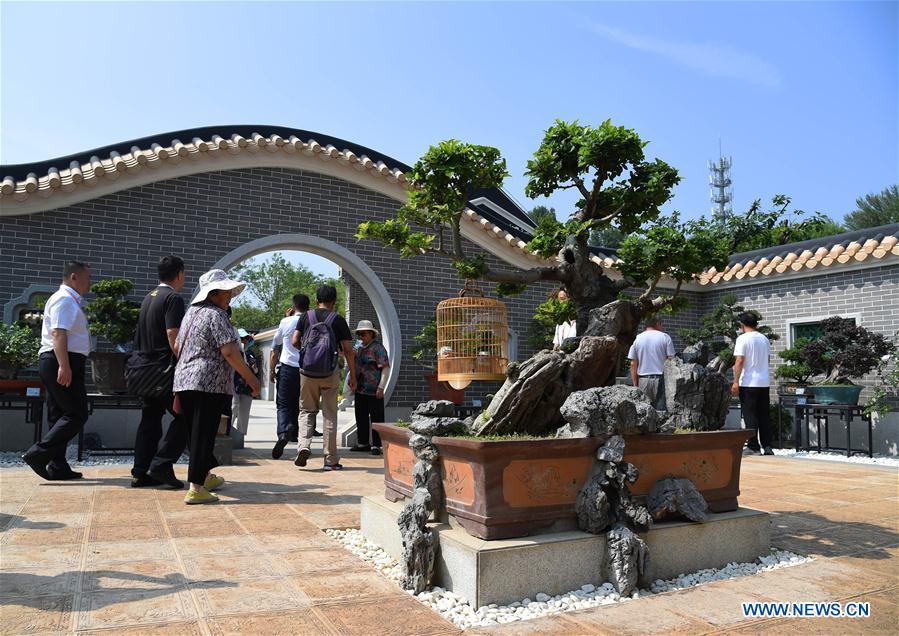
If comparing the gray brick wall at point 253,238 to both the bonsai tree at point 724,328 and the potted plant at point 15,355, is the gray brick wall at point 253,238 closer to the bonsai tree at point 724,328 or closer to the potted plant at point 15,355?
the bonsai tree at point 724,328

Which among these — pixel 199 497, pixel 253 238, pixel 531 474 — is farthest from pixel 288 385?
pixel 531 474

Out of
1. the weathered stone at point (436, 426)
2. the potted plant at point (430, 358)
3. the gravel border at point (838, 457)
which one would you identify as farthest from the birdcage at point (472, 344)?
the gravel border at point (838, 457)

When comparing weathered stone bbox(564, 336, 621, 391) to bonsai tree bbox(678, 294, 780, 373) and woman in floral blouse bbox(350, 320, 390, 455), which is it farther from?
bonsai tree bbox(678, 294, 780, 373)

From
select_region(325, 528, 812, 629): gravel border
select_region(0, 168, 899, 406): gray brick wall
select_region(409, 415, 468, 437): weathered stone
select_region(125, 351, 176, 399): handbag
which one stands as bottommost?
select_region(325, 528, 812, 629): gravel border

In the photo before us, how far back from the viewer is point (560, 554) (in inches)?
106

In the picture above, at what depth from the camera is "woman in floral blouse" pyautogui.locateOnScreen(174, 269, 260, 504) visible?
4.24 m

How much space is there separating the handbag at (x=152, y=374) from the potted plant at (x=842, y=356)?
7.58 meters

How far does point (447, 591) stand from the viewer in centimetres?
271

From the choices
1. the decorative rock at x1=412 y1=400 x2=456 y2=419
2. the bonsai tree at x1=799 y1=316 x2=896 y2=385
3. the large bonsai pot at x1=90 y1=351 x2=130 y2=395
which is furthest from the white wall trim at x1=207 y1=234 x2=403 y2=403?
the decorative rock at x1=412 y1=400 x2=456 y2=419

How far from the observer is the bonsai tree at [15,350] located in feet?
20.5

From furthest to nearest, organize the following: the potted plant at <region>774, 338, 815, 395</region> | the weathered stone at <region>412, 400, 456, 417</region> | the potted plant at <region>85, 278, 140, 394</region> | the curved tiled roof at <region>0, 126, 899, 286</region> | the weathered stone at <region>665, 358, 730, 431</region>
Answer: the potted plant at <region>774, 338, 815, 395</region> < the curved tiled roof at <region>0, 126, 899, 286</region> < the potted plant at <region>85, 278, 140, 394</region> < the weathered stone at <region>665, 358, 730, 431</region> < the weathered stone at <region>412, 400, 456, 417</region>

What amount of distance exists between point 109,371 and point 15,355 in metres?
0.90

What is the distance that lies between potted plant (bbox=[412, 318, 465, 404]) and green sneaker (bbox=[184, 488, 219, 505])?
448 cm

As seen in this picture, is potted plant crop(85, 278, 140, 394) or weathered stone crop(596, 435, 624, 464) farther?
potted plant crop(85, 278, 140, 394)
